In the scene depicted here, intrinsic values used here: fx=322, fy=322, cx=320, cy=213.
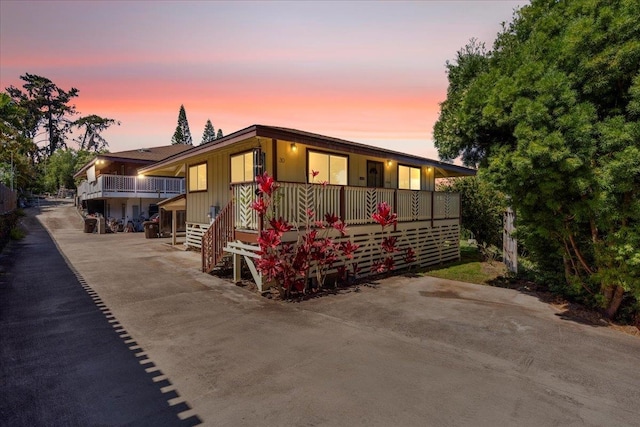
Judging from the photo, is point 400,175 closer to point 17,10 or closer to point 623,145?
point 623,145

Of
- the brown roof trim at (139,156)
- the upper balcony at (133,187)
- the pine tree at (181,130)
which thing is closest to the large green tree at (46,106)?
the pine tree at (181,130)

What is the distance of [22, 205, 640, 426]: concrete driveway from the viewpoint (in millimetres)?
3461

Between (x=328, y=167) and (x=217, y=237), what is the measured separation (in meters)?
4.60

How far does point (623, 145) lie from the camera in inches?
207

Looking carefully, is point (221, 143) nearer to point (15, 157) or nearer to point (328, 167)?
point (328, 167)

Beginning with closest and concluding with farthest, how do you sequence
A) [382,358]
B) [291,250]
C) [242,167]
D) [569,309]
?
[382,358] < [569,309] < [291,250] < [242,167]

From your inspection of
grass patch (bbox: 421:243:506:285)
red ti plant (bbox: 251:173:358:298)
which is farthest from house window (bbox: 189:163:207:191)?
grass patch (bbox: 421:243:506:285)

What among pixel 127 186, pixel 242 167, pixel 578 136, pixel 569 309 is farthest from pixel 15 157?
pixel 569 309

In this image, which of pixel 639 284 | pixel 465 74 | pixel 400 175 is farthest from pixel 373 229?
pixel 465 74

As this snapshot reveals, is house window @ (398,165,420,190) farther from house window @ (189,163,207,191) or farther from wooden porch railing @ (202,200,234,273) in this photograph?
house window @ (189,163,207,191)

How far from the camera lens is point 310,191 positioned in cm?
897

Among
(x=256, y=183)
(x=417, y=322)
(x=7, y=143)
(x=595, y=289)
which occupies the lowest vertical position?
(x=417, y=322)

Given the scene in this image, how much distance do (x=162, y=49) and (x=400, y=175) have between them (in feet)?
36.8

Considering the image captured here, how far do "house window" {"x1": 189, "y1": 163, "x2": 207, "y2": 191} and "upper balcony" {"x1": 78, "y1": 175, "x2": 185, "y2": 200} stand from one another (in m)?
13.0
